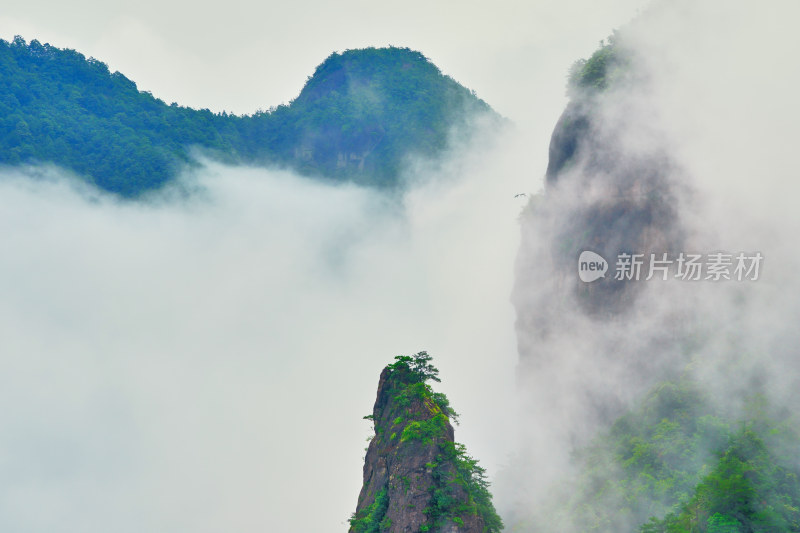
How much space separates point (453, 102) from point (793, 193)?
134m

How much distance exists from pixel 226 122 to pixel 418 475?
16017 cm

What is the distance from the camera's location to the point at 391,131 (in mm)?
181375

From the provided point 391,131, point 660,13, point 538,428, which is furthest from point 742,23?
point 391,131
